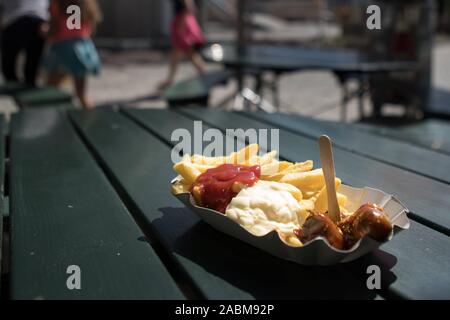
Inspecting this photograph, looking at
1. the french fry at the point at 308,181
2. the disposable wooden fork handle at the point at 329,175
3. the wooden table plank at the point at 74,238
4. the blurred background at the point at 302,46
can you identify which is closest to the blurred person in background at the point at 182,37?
the blurred background at the point at 302,46

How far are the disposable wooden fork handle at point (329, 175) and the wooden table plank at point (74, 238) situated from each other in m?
0.28

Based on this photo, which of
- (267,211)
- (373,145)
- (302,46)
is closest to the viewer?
(267,211)

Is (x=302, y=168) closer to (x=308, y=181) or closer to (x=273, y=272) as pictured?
(x=308, y=181)

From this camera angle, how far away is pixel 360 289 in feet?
2.96

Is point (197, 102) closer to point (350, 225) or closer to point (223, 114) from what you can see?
point (223, 114)

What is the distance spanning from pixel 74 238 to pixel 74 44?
13.0ft

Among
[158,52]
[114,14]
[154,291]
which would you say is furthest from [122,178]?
[114,14]

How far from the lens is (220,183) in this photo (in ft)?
3.44

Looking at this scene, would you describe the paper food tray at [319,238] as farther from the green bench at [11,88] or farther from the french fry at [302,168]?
the green bench at [11,88]

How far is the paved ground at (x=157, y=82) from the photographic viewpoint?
265 inches

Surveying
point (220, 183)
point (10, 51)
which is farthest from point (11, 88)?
point (220, 183)

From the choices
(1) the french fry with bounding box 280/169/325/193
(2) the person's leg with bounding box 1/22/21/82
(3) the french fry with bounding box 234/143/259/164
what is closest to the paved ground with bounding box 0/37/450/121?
(2) the person's leg with bounding box 1/22/21/82

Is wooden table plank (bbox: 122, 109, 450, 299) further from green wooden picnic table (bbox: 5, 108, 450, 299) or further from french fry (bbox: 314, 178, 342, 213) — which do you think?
french fry (bbox: 314, 178, 342, 213)

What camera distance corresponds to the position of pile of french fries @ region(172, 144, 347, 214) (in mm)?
1053
